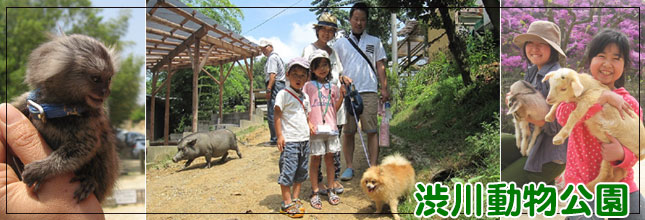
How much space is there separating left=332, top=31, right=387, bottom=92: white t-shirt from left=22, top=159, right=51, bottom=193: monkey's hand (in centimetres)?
221

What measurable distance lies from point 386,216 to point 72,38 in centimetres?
228

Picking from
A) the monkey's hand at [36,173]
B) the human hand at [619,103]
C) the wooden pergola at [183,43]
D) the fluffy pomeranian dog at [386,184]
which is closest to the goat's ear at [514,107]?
the human hand at [619,103]

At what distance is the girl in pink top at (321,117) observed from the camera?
2693 millimetres

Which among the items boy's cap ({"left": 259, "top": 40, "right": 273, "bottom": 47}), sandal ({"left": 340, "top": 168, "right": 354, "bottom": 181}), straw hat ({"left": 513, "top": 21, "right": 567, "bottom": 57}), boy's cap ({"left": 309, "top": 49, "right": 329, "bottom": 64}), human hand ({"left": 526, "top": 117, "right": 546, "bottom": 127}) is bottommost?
sandal ({"left": 340, "top": 168, "right": 354, "bottom": 181})

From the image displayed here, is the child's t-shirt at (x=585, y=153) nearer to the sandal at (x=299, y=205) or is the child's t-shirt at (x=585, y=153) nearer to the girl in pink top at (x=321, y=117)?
the girl in pink top at (x=321, y=117)

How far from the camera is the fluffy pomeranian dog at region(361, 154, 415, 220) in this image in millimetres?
2582

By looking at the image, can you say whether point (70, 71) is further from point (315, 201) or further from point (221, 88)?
point (221, 88)

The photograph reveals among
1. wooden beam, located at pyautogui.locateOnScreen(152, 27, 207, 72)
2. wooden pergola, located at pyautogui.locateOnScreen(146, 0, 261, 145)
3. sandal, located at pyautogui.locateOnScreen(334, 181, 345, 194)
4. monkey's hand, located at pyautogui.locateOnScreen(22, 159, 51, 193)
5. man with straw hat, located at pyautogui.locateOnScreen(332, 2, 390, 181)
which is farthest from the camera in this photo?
wooden beam, located at pyautogui.locateOnScreen(152, 27, 207, 72)

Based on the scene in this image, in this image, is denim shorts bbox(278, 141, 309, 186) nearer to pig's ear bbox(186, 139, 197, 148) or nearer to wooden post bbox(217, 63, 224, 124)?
pig's ear bbox(186, 139, 197, 148)

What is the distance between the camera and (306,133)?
8.52ft

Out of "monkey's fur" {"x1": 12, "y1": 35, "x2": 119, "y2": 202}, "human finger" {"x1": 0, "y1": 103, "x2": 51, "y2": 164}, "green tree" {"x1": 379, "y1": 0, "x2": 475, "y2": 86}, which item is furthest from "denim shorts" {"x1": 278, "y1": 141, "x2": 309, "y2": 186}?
"green tree" {"x1": 379, "y1": 0, "x2": 475, "y2": 86}

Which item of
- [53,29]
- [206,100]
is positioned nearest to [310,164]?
[53,29]

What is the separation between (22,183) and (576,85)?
9.80 feet

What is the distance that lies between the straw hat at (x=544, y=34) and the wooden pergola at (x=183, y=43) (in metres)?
2.96
